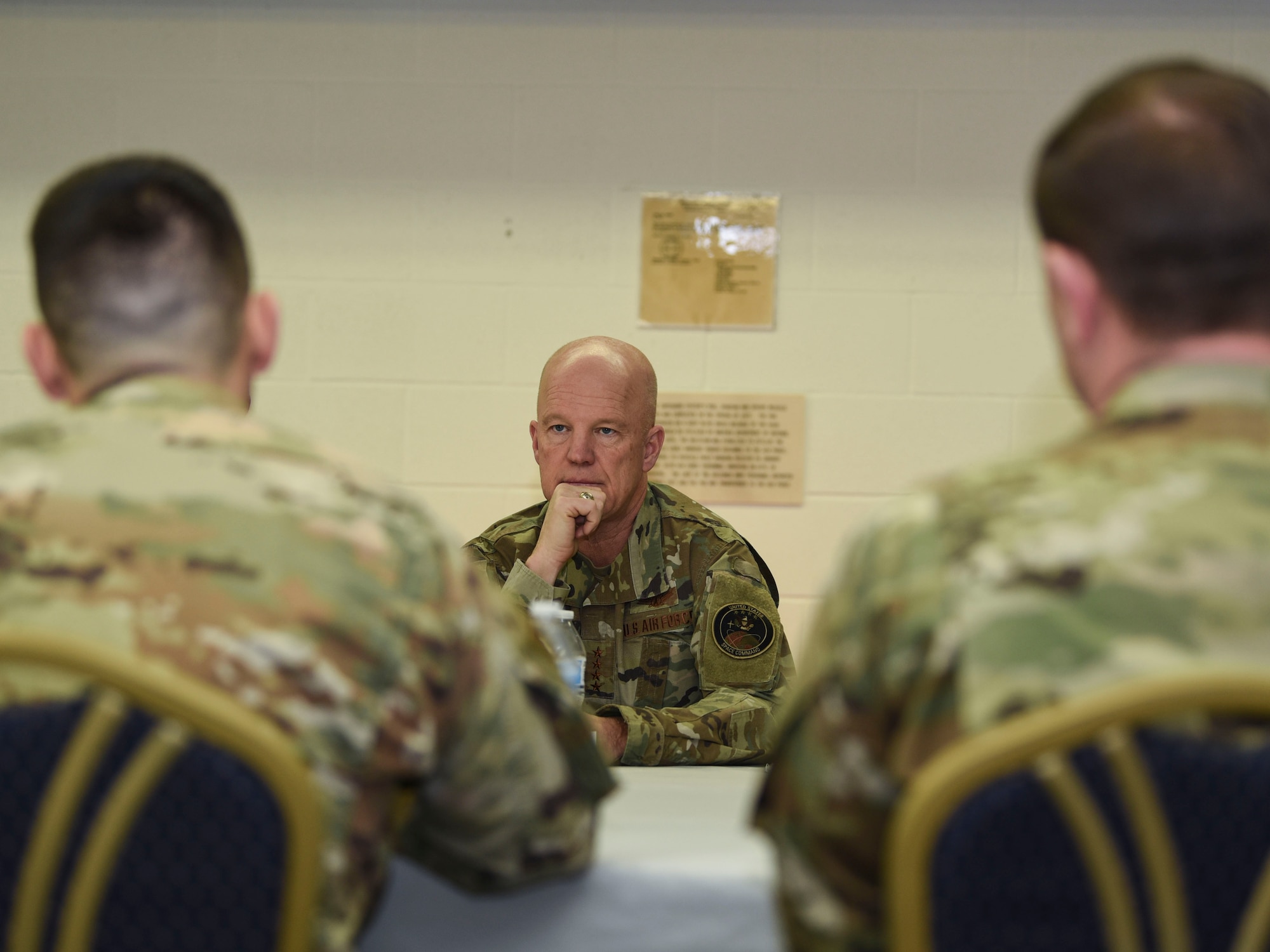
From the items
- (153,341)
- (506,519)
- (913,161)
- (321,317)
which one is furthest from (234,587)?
(913,161)

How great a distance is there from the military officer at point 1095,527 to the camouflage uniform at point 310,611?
222mm

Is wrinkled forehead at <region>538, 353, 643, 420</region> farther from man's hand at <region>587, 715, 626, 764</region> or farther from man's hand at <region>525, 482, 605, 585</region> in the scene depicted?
man's hand at <region>587, 715, 626, 764</region>

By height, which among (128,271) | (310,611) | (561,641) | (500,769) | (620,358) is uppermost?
(128,271)

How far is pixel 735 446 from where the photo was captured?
305 cm

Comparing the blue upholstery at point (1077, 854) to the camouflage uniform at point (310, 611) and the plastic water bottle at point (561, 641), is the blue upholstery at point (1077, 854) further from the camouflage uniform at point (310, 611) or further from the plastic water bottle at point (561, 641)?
the plastic water bottle at point (561, 641)

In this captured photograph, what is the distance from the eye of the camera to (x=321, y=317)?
10.1 ft

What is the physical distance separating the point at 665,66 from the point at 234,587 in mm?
2487

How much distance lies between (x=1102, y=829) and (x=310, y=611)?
0.53m

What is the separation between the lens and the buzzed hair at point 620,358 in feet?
8.57

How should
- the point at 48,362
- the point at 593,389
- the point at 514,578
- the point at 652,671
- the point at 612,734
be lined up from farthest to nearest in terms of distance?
the point at 593,389, the point at 652,671, the point at 514,578, the point at 612,734, the point at 48,362

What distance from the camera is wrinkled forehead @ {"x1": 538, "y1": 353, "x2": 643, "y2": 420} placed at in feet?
8.42

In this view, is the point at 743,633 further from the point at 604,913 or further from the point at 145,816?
the point at 145,816

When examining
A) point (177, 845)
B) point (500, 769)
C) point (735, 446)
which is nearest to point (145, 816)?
point (177, 845)

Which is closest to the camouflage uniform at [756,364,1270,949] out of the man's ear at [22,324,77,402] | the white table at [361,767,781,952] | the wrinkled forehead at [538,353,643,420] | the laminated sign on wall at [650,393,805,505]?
the white table at [361,767,781,952]
